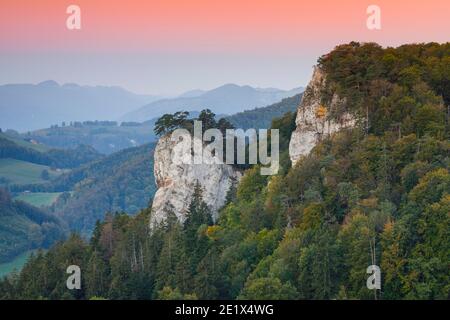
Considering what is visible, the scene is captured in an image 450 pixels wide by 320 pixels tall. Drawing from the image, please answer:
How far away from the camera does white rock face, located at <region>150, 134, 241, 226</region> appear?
71.1 metres

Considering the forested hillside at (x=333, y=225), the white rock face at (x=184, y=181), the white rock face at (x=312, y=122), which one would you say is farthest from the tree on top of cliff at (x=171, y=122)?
the white rock face at (x=312, y=122)

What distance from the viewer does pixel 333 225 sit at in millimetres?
53969

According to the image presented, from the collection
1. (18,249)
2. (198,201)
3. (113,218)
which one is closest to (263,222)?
(198,201)

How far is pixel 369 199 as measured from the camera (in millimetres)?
54125

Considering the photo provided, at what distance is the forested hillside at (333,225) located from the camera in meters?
48.5

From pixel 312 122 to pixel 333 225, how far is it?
14.1 metres

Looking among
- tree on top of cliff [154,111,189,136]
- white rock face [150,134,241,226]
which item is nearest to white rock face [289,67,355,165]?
white rock face [150,134,241,226]

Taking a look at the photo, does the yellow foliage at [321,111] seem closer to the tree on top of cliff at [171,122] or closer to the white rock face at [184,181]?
the white rock face at [184,181]

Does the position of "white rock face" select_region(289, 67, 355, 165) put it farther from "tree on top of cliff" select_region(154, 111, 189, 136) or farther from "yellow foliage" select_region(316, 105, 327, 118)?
"tree on top of cliff" select_region(154, 111, 189, 136)

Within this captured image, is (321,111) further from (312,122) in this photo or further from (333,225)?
(333,225)

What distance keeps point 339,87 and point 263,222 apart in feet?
41.0

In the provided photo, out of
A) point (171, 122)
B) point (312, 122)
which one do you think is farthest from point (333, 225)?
point (171, 122)

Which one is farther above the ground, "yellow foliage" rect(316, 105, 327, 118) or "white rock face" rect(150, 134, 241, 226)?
"yellow foliage" rect(316, 105, 327, 118)

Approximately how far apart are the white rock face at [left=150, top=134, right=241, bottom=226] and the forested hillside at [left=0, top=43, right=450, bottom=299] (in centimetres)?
131
